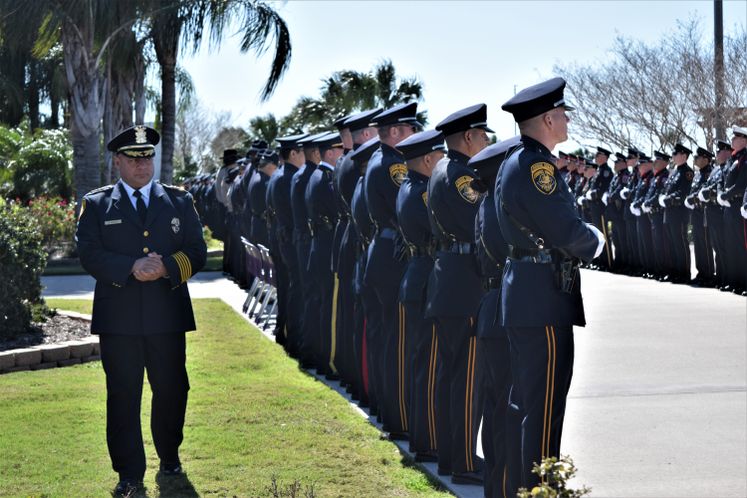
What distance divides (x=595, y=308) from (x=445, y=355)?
9.00 metres

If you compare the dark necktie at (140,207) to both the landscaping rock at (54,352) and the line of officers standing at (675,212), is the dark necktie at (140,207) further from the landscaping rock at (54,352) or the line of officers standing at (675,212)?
the line of officers standing at (675,212)

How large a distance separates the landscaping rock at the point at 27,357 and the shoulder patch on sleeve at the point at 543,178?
668cm

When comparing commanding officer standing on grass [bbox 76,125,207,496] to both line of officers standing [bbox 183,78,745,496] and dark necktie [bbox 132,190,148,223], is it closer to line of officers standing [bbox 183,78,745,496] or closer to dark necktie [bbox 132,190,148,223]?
dark necktie [bbox 132,190,148,223]

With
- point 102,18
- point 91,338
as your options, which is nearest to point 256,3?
point 102,18

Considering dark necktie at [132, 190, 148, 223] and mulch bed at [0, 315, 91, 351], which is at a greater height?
dark necktie at [132, 190, 148, 223]

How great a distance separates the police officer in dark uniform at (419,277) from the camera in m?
6.88

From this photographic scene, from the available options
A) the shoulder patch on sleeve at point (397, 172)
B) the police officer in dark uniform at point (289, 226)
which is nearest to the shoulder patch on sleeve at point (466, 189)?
the shoulder patch on sleeve at point (397, 172)

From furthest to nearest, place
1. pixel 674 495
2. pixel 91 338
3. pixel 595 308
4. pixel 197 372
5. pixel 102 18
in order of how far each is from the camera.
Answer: pixel 102 18 → pixel 595 308 → pixel 91 338 → pixel 197 372 → pixel 674 495

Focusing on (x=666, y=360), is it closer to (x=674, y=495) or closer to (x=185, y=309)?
(x=674, y=495)

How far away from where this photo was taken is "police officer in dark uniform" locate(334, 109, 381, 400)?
873 centimetres

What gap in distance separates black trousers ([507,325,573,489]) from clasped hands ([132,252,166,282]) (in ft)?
6.95

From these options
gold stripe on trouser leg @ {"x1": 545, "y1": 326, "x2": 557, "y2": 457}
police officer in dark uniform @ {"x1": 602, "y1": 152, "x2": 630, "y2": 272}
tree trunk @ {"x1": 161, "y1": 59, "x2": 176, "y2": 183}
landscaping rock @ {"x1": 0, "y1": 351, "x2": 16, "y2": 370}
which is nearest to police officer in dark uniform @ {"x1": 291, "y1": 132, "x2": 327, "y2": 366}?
landscaping rock @ {"x1": 0, "y1": 351, "x2": 16, "y2": 370}

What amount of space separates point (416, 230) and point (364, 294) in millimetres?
1263

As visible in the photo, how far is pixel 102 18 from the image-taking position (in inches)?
822
